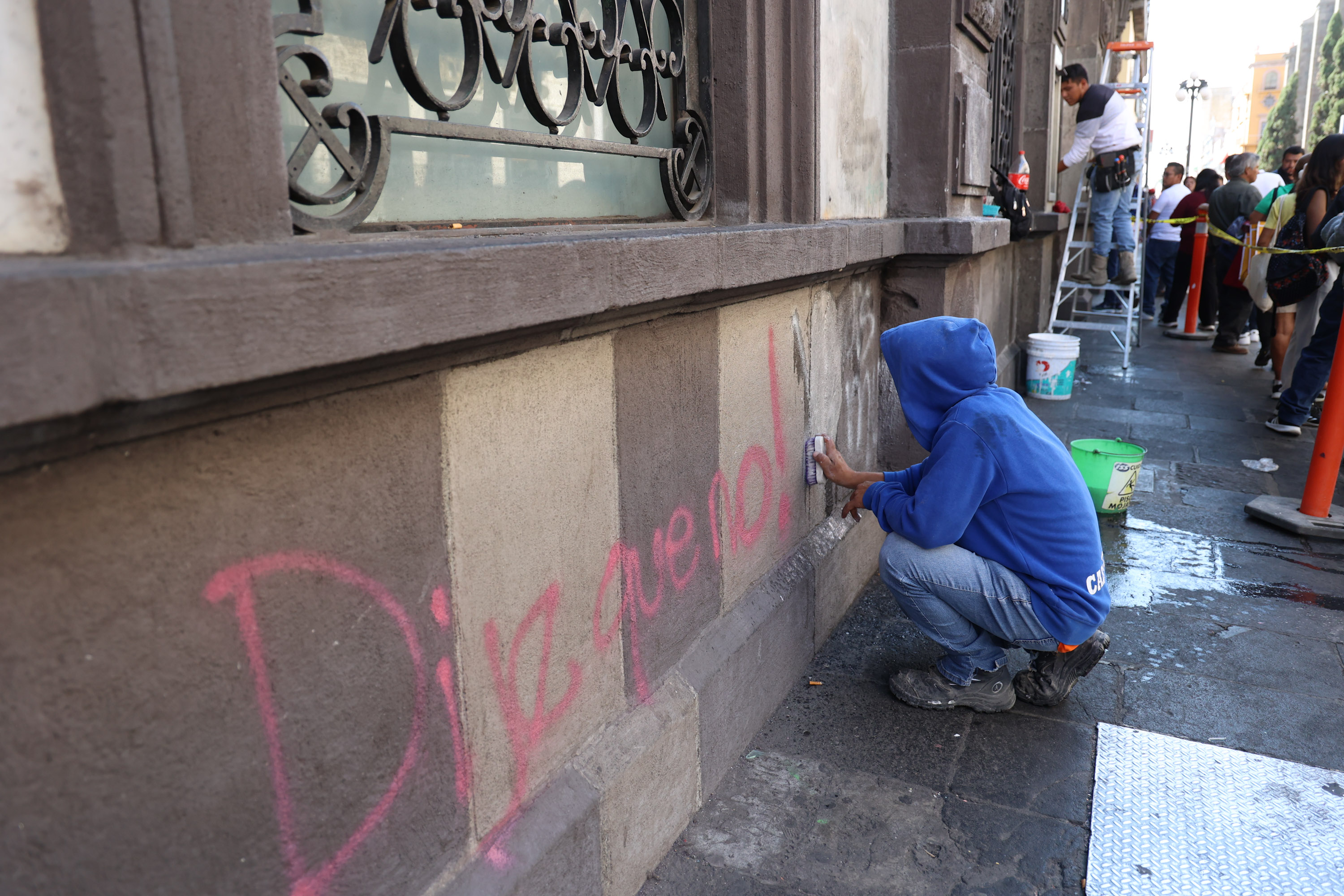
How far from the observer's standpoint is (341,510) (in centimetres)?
138

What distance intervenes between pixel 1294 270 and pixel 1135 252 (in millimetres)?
2518

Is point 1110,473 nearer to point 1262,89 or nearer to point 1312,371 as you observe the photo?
point 1312,371

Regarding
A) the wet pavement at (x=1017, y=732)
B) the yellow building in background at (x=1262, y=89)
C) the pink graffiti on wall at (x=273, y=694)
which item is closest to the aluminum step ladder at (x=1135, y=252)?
the wet pavement at (x=1017, y=732)

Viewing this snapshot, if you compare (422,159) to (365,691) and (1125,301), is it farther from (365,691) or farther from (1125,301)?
(1125,301)

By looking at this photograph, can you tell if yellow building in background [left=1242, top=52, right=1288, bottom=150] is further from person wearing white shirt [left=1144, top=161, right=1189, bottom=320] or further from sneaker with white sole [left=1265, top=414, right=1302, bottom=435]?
sneaker with white sole [left=1265, top=414, right=1302, bottom=435]

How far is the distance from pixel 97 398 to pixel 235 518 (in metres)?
0.31

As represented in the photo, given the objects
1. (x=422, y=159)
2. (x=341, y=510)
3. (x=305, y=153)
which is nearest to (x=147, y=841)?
(x=341, y=510)

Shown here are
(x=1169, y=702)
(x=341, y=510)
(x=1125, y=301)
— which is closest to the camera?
(x=341, y=510)

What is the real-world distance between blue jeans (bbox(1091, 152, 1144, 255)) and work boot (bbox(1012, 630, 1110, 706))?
259 inches

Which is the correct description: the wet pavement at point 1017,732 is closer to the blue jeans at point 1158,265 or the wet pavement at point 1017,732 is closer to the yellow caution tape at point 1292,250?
the yellow caution tape at point 1292,250

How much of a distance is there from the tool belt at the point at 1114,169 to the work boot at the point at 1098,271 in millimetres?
618

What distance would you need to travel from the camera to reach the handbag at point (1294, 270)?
20.0 feet

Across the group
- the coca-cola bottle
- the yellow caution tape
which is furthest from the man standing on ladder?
the coca-cola bottle

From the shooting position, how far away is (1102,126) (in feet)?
27.2
